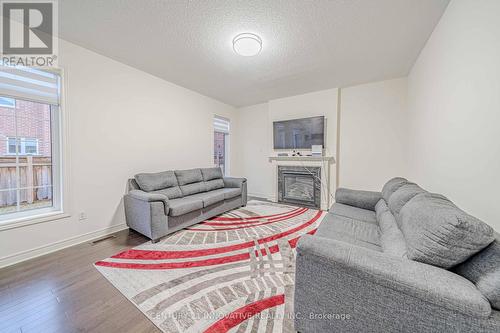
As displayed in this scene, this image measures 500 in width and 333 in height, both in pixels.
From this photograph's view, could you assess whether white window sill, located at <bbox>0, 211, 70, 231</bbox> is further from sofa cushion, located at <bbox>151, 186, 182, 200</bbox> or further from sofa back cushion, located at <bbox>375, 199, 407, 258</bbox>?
sofa back cushion, located at <bbox>375, 199, 407, 258</bbox>

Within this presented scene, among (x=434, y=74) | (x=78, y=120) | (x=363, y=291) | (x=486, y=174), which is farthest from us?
(x=78, y=120)

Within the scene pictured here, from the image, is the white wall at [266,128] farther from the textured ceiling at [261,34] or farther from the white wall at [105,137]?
the white wall at [105,137]

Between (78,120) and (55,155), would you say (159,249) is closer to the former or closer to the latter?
(55,155)

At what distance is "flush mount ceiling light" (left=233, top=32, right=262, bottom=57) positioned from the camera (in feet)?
7.17

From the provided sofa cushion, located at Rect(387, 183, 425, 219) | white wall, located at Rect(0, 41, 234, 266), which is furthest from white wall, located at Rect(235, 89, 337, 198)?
sofa cushion, located at Rect(387, 183, 425, 219)

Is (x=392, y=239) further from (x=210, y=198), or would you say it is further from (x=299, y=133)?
(x=299, y=133)

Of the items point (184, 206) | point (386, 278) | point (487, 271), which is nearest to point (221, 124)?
point (184, 206)

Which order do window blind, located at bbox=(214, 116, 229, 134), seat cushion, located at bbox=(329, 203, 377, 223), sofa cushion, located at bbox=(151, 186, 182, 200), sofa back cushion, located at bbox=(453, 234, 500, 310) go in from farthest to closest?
window blind, located at bbox=(214, 116, 229, 134)
sofa cushion, located at bbox=(151, 186, 182, 200)
seat cushion, located at bbox=(329, 203, 377, 223)
sofa back cushion, located at bbox=(453, 234, 500, 310)

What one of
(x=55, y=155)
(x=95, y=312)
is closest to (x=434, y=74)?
(x=95, y=312)

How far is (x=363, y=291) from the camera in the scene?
0.94m

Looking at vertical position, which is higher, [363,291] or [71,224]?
[363,291]

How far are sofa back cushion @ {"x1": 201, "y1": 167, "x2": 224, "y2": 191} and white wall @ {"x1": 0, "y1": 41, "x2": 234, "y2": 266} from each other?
26.0 inches

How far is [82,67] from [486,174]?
4.20m

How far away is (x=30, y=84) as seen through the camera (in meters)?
2.16
